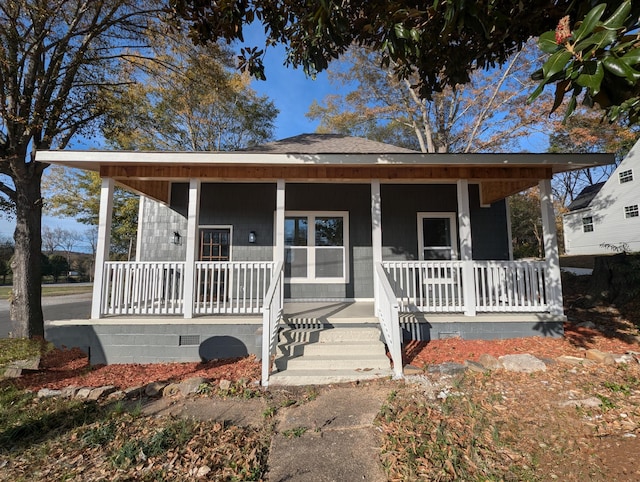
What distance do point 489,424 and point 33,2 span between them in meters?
9.74

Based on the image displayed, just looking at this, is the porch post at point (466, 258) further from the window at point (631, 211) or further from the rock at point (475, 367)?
the window at point (631, 211)

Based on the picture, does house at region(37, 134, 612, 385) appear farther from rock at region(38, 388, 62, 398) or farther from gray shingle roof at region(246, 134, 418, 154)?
rock at region(38, 388, 62, 398)

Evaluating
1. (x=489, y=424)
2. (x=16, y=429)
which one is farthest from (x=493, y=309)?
(x=16, y=429)

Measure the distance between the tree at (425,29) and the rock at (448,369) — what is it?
3284 mm

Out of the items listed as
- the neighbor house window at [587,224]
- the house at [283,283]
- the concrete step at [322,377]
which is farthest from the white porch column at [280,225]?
the neighbor house window at [587,224]

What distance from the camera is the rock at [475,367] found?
4.15 meters

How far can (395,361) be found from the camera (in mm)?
4121

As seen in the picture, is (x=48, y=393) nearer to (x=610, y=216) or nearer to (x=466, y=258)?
(x=466, y=258)

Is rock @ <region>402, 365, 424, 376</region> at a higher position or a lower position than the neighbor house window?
lower

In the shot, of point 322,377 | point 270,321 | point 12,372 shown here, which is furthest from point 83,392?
point 322,377

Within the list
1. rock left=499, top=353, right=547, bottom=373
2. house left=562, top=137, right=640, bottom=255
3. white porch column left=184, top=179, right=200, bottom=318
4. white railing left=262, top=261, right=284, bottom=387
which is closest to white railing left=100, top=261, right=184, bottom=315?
white porch column left=184, top=179, right=200, bottom=318

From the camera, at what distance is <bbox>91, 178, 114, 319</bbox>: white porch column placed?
5.34 metres

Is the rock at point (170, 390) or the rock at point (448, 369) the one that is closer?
the rock at point (170, 390)

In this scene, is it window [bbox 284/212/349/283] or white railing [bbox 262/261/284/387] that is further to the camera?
window [bbox 284/212/349/283]
